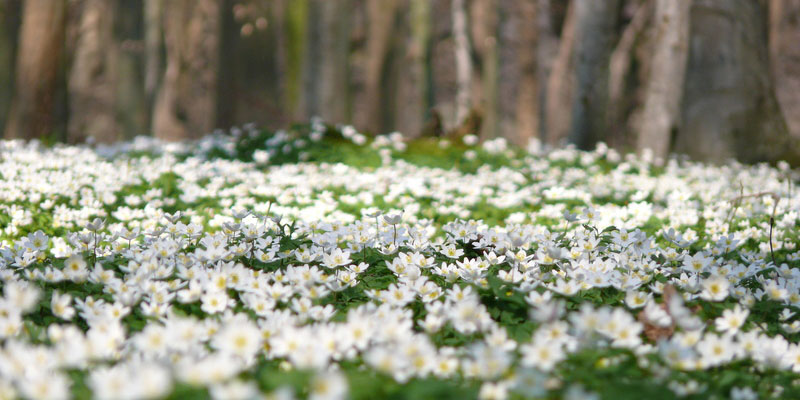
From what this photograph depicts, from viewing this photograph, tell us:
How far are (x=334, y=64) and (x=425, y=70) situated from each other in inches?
75.1

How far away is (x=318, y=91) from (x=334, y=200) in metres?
7.73

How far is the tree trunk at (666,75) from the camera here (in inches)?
306

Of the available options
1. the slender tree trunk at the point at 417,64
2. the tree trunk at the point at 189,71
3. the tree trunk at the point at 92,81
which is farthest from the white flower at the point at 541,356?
the tree trunk at the point at 189,71

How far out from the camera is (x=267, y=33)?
17.7 meters

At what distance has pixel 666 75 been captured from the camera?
7824 millimetres

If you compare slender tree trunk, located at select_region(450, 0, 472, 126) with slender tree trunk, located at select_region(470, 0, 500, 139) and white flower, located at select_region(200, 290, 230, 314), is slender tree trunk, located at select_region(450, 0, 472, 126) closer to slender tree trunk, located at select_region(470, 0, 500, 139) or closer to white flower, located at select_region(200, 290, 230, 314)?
slender tree trunk, located at select_region(470, 0, 500, 139)

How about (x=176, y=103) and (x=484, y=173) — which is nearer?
(x=484, y=173)

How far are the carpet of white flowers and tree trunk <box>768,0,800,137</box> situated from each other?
5.72 metres

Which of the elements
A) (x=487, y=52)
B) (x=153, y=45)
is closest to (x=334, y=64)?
(x=487, y=52)

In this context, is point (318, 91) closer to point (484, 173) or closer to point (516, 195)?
point (484, 173)

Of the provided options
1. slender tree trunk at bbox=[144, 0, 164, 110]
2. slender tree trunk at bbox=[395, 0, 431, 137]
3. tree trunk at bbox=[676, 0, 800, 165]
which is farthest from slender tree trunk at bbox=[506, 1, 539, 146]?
slender tree trunk at bbox=[144, 0, 164, 110]

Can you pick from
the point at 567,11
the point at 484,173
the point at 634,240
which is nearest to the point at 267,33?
Answer: the point at 567,11

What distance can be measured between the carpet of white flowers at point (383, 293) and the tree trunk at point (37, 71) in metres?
3.04

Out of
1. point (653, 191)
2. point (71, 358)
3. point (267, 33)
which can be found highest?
point (267, 33)
